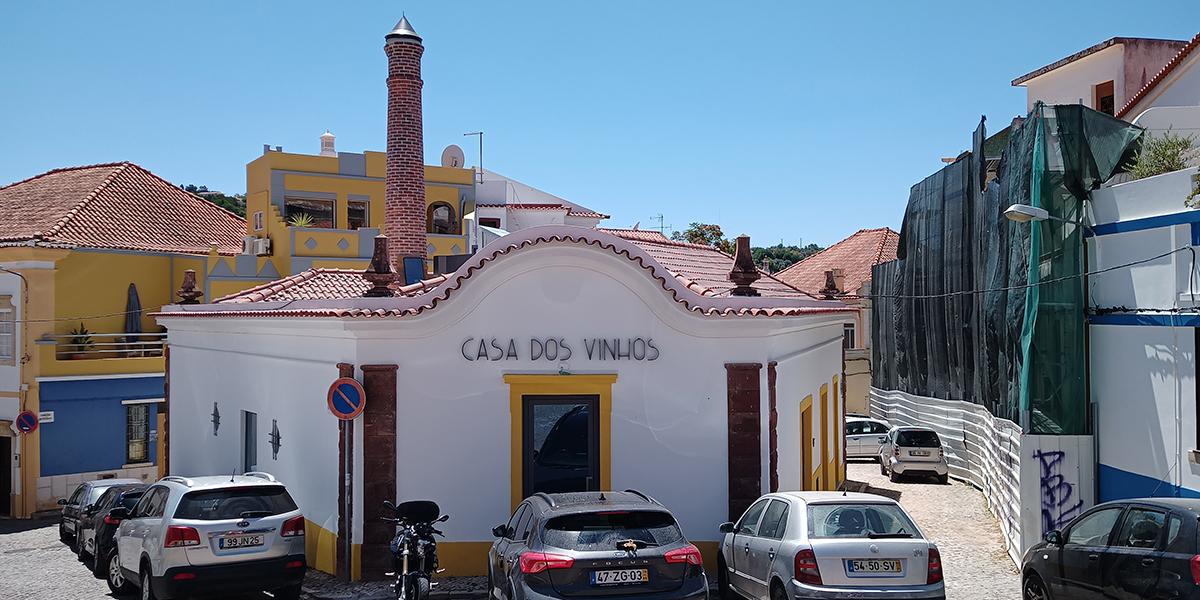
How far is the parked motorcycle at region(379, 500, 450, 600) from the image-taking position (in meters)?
11.4

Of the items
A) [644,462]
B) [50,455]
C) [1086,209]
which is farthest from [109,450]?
[1086,209]

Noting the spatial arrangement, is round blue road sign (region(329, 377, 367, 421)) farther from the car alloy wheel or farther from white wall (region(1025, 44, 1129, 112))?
white wall (region(1025, 44, 1129, 112))

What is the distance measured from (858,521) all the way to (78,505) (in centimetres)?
1600

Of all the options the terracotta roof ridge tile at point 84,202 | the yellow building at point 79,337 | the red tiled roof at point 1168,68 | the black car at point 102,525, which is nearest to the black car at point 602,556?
the black car at point 102,525

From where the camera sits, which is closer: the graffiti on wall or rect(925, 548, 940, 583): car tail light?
rect(925, 548, 940, 583): car tail light

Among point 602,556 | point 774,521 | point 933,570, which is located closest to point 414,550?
point 602,556

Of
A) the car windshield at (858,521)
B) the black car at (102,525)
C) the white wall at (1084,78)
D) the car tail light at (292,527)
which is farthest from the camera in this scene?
the white wall at (1084,78)

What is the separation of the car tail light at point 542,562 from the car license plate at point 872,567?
2830mm

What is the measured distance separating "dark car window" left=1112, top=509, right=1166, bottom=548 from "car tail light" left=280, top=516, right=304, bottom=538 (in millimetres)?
9048

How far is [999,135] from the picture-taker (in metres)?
38.7

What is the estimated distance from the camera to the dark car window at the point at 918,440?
2500cm

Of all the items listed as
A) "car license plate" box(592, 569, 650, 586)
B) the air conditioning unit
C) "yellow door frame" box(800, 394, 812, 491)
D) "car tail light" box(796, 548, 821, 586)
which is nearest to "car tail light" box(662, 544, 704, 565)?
"car license plate" box(592, 569, 650, 586)

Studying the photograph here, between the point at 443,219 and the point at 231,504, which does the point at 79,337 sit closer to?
the point at 443,219

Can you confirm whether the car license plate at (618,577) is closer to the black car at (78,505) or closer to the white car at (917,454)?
the black car at (78,505)
